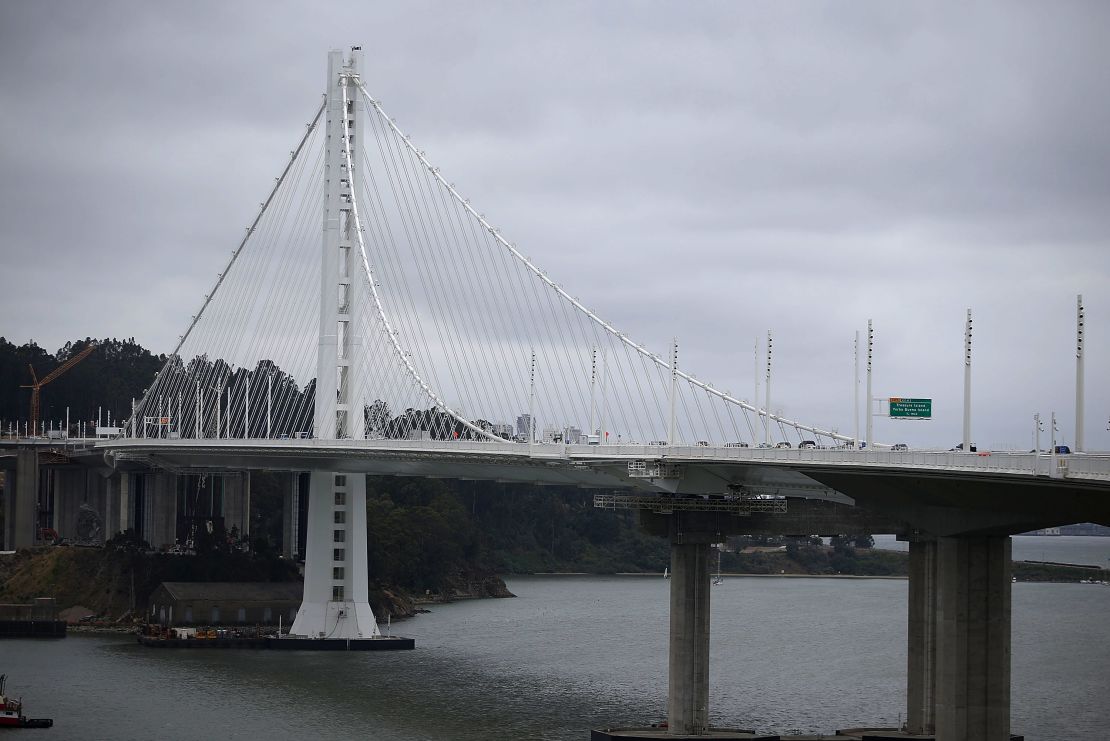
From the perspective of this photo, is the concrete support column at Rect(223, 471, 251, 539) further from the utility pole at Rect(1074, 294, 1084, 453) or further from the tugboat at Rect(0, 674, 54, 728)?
the utility pole at Rect(1074, 294, 1084, 453)

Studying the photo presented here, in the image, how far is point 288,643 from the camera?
73.4 metres

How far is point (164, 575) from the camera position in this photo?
8756 cm

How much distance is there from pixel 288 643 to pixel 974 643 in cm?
4215

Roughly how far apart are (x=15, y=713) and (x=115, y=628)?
32.9 meters

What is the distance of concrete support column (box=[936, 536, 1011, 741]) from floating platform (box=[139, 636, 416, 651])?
39116 millimetres

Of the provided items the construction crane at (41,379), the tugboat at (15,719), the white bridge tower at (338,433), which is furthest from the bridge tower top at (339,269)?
the construction crane at (41,379)

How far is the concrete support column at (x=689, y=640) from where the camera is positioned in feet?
158

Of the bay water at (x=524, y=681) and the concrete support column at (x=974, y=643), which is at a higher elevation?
the concrete support column at (x=974, y=643)

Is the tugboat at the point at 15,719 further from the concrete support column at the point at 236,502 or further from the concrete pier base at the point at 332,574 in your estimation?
the concrete support column at the point at 236,502

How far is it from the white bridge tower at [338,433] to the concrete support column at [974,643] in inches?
1528

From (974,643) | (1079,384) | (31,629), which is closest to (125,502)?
(31,629)

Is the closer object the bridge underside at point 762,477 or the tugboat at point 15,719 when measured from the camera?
the bridge underside at point 762,477

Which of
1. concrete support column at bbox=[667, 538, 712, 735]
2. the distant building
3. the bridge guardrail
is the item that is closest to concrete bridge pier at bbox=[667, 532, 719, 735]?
concrete support column at bbox=[667, 538, 712, 735]

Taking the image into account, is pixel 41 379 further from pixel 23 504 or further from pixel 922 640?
pixel 922 640
